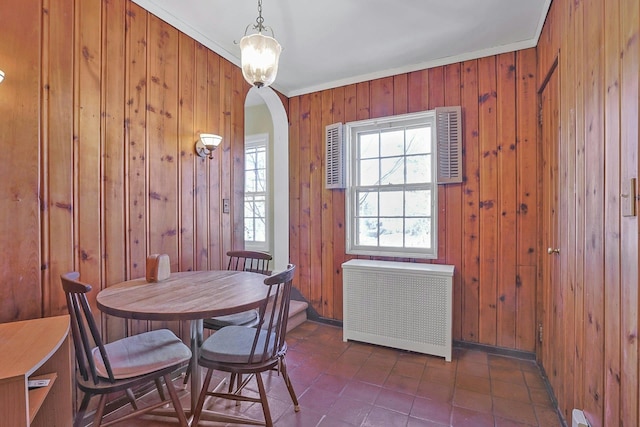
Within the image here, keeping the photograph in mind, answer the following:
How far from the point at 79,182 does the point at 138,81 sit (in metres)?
0.81

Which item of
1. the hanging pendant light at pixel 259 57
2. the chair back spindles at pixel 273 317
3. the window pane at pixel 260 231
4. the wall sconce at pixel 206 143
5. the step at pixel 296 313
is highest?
the hanging pendant light at pixel 259 57

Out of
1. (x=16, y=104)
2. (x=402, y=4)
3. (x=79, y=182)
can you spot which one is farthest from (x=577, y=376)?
(x=16, y=104)

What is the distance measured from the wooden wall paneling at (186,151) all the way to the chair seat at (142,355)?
0.73 m

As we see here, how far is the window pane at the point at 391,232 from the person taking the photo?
10.1ft

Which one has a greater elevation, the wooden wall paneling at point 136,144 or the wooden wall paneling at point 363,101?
the wooden wall paneling at point 363,101

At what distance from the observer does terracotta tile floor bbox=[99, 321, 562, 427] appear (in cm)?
182

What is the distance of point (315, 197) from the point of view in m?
3.46

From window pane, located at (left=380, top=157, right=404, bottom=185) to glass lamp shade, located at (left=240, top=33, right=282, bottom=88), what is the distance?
5.68 ft

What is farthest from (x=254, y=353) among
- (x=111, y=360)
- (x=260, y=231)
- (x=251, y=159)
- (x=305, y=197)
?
(x=251, y=159)

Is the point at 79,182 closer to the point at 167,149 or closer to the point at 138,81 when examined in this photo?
the point at 167,149

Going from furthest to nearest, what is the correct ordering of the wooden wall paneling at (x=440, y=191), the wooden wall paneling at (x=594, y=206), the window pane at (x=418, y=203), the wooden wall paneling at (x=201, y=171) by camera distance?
the window pane at (x=418, y=203) → the wooden wall paneling at (x=440, y=191) → the wooden wall paneling at (x=201, y=171) → the wooden wall paneling at (x=594, y=206)

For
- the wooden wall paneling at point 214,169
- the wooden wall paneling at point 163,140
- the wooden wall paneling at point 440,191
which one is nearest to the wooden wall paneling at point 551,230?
the wooden wall paneling at point 440,191

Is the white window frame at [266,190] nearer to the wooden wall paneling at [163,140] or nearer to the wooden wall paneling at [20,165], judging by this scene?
the wooden wall paneling at [163,140]

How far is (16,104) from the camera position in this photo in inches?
60.3
